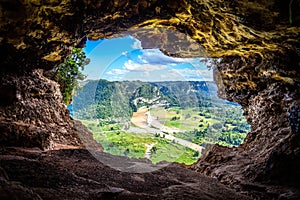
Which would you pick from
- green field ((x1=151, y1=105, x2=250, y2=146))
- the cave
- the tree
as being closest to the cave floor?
the cave

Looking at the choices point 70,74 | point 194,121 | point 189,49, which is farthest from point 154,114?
point 70,74

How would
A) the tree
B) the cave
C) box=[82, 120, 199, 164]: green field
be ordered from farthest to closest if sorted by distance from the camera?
the tree
box=[82, 120, 199, 164]: green field
the cave

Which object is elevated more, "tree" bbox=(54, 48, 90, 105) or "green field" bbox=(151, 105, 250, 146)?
"tree" bbox=(54, 48, 90, 105)

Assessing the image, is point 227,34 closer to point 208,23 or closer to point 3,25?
point 208,23

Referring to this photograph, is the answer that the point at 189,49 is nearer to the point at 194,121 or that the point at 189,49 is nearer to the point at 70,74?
the point at 194,121

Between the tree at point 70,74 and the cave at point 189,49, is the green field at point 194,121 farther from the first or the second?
the tree at point 70,74

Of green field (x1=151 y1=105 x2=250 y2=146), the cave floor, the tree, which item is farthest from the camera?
the tree

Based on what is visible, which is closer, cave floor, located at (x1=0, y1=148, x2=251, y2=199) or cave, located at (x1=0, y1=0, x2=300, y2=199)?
cave floor, located at (x1=0, y1=148, x2=251, y2=199)

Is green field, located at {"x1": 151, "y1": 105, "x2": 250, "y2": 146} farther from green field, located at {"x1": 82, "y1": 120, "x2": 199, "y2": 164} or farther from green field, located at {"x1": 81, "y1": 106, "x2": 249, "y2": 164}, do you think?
green field, located at {"x1": 82, "y1": 120, "x2": 199, "y2": 164}
